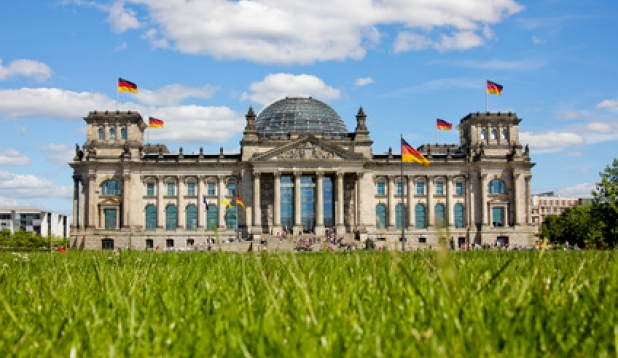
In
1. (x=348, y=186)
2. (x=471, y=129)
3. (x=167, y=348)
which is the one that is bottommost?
(x=167, y=348)

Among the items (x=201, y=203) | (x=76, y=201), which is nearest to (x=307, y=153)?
(x=201, y=203)

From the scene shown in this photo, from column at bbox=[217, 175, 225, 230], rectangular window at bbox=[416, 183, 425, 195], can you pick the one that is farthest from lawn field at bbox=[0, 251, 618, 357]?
rectangular window at bbox=[416, 183, 425, 195]

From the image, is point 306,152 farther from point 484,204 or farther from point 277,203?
point 484,204

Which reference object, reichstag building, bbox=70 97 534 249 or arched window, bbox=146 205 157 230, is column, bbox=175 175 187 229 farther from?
arched window, bbox=146 205 157 230

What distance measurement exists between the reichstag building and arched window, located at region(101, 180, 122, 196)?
13 cm

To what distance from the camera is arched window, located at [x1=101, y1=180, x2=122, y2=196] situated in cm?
8662

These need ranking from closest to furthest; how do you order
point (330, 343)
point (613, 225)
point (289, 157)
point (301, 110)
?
point (330, 343), point (613, 225), point (289, 157), point (301, 110)

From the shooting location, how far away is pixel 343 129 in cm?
9806

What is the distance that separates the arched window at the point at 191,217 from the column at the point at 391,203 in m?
25.6

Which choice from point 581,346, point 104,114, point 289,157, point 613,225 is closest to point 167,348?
point 581,346

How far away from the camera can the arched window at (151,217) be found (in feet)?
286

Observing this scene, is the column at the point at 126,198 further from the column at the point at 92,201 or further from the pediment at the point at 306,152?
the pediment at the point at 306,152

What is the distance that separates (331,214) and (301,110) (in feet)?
57.1

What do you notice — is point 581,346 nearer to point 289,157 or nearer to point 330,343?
point 330,343
